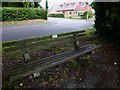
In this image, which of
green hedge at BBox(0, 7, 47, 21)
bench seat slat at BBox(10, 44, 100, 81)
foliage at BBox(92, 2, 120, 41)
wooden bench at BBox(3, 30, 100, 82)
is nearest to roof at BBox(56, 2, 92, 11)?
green hedge at BBox(0, 7, 47, 21)

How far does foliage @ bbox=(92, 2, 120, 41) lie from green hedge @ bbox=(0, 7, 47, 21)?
1353cm

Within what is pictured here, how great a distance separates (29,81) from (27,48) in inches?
30.7

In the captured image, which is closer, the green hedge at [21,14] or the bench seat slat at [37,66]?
the bench seat slat at [37,66]

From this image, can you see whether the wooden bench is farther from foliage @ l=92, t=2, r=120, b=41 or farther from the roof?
the roof

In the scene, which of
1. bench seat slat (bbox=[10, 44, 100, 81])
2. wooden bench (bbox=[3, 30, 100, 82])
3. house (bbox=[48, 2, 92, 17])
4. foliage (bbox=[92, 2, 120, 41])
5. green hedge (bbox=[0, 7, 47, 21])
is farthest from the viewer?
house (bbox=[48, 2, 92, 17])

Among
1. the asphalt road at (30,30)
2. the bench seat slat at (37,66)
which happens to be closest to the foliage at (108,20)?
the bench seat slat at (37,66)

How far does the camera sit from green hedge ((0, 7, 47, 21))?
66.0ft

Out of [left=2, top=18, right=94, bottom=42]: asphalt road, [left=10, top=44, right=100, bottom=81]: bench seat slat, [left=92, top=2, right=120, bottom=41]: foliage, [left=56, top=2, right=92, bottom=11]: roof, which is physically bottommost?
[left=2, top=18, right=94, bottom=42]: asphalt road

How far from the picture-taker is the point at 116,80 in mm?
4695

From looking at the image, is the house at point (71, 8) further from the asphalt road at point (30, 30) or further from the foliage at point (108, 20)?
the foliage at point (108, 20)

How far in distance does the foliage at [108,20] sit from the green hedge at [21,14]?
533 inches

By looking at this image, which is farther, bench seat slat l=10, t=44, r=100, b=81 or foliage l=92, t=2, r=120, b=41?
foliage l=92, t=2, r=120, b=41

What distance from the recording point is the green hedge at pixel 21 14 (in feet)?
66.0

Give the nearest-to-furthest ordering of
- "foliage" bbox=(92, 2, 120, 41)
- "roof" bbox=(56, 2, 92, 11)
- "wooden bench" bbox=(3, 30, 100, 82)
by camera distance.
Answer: "wooden bench" bbox=(3, 30, 100, 82)
"foliage" bbox=(92, 2, 120, 41)
"roof" bbox=(56, 2, 92, 11)
